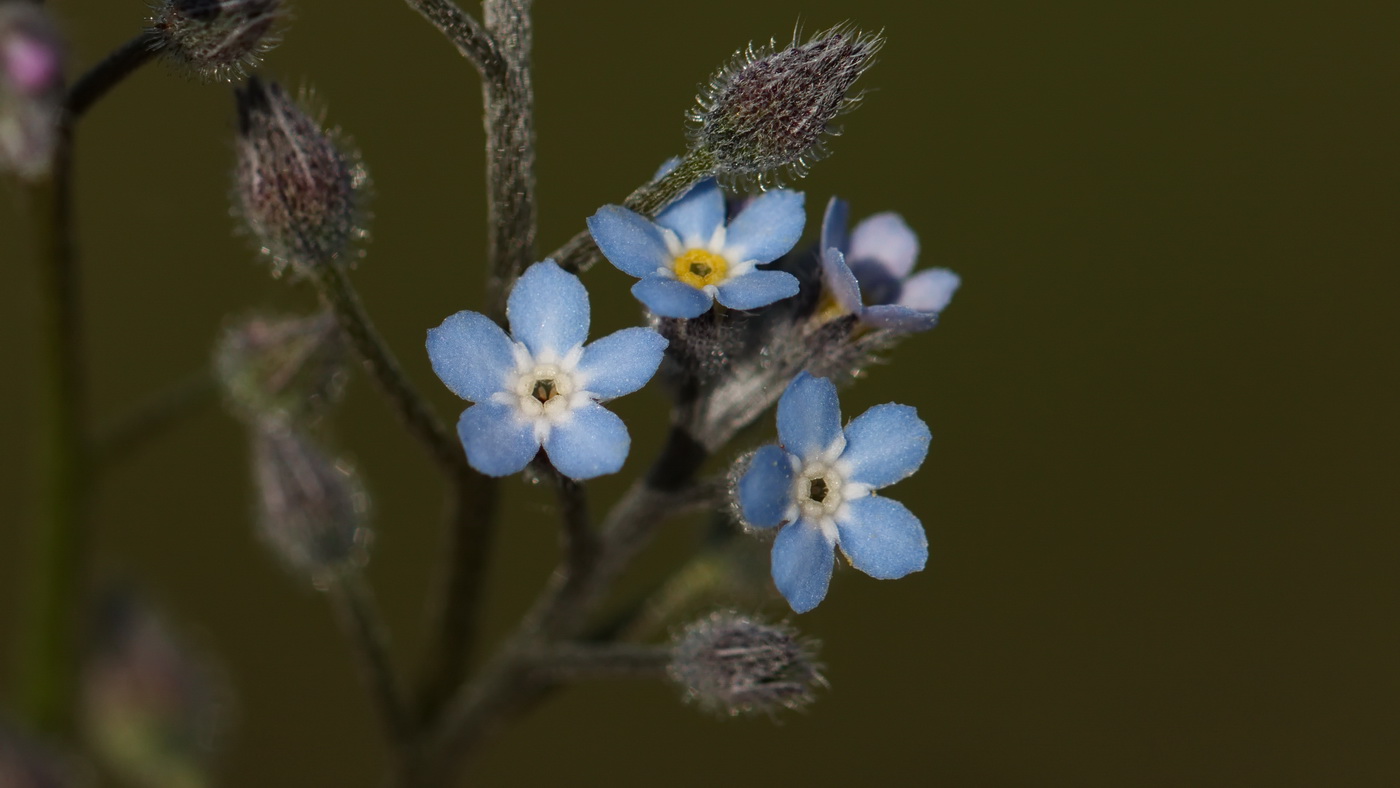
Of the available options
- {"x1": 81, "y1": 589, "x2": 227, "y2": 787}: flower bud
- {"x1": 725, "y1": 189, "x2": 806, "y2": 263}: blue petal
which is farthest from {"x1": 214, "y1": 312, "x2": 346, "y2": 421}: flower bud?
{"x1": 81, "y1": 589, "x2": 227, "y2": 787}: flower bud

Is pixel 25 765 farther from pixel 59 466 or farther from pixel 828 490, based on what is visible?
pixel 828 490

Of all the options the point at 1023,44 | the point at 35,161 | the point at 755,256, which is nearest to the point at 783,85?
the point at 755,256

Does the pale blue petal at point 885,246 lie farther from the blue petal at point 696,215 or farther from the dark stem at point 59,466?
the dark stem at point 59,466

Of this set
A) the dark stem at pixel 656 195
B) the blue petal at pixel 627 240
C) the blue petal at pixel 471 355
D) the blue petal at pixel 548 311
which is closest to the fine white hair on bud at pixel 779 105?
the dark stem at pixel 656 195

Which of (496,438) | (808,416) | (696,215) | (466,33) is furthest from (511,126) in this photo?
(808,416)

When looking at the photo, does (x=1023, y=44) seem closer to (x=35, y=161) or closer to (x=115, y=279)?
(x=115, y=279)

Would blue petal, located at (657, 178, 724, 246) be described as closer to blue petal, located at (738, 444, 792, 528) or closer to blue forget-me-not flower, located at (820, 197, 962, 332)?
blue forget-me-not flower, located at (820, 197, 962, 332)
